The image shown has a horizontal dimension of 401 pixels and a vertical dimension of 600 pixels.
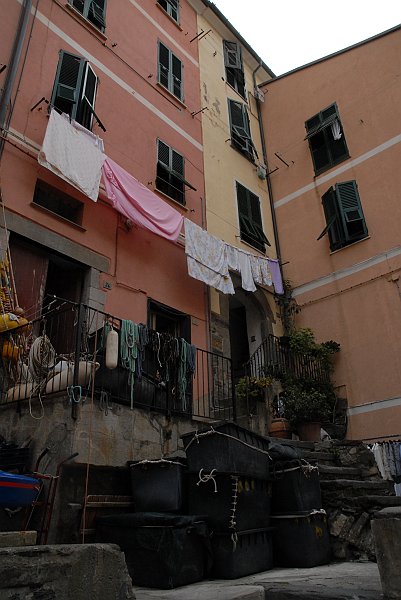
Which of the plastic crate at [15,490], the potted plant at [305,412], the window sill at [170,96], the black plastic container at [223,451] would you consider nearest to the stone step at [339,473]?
the black plastic container at [223,451]

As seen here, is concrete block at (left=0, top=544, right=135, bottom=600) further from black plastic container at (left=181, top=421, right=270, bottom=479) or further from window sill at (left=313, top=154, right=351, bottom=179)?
window sill at (left=313, top=154, right=351, bottom=179)

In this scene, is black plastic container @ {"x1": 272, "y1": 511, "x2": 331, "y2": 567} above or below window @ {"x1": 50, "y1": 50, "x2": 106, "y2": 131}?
below

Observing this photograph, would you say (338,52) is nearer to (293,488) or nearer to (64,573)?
(293,488)

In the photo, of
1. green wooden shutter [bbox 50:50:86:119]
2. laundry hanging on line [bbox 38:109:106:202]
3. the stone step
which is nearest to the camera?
the stone step

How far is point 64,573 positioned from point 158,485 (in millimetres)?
2553

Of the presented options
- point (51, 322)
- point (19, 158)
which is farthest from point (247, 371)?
point (19, 158)

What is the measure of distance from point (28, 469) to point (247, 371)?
289 inches

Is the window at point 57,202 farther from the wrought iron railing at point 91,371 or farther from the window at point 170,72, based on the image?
the window at point 170,72

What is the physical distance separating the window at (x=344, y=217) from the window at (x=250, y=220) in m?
1.64

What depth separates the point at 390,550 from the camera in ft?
8.63

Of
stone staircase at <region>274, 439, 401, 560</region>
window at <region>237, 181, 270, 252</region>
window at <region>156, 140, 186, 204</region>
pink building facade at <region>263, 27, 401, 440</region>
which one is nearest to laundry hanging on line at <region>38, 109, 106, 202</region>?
window at <region>156, 140, 186, 204</region>

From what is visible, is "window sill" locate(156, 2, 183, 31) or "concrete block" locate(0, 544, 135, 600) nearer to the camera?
"concrete block" locate(0, 544, 135, 600)

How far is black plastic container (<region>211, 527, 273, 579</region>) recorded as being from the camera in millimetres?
4008

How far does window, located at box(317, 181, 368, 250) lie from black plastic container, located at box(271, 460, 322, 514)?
8.17 meters
